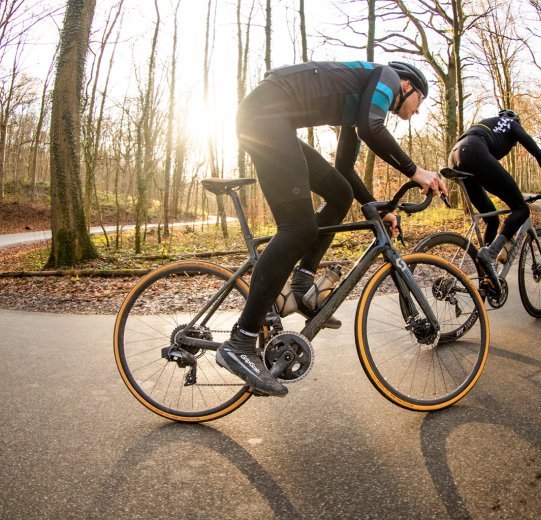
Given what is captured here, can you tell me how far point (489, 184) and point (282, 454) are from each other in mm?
3492

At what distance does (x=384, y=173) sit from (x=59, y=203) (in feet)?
74.5

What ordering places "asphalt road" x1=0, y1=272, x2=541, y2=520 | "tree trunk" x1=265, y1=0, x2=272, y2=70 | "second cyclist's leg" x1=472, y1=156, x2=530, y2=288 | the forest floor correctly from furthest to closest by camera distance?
"tree trunk" x1=265, y1=0, x2=272, y2=70 < the forest floor < "second cyclist's leg" x1=472, y1=156, x2=530, y2=288 < "asphalt road" x1=0, y1=272, x2=541, y2=520

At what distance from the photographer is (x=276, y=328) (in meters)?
2.67

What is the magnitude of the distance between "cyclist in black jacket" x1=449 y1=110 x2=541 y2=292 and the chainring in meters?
2.81

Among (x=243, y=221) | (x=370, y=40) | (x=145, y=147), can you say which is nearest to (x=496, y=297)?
(x=243, y=221)

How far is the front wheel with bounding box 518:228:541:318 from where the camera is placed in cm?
464

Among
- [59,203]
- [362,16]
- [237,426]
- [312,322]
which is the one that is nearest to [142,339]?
[237,426]

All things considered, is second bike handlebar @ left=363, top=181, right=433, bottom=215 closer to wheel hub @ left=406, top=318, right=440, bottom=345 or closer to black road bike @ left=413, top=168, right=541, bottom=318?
wheel hub @ left=406, top=318, right=440, bottom=345

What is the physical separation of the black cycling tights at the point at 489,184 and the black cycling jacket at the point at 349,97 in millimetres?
2287

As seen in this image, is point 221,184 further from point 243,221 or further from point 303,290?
point 303,290

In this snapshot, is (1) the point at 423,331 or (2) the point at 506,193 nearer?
(1) the point at 423,331

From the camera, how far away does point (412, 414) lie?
2723 millimetres

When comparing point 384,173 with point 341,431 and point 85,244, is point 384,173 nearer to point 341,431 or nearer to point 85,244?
point 85,244

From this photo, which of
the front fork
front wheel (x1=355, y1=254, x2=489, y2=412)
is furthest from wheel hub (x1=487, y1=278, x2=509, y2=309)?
the front fork
